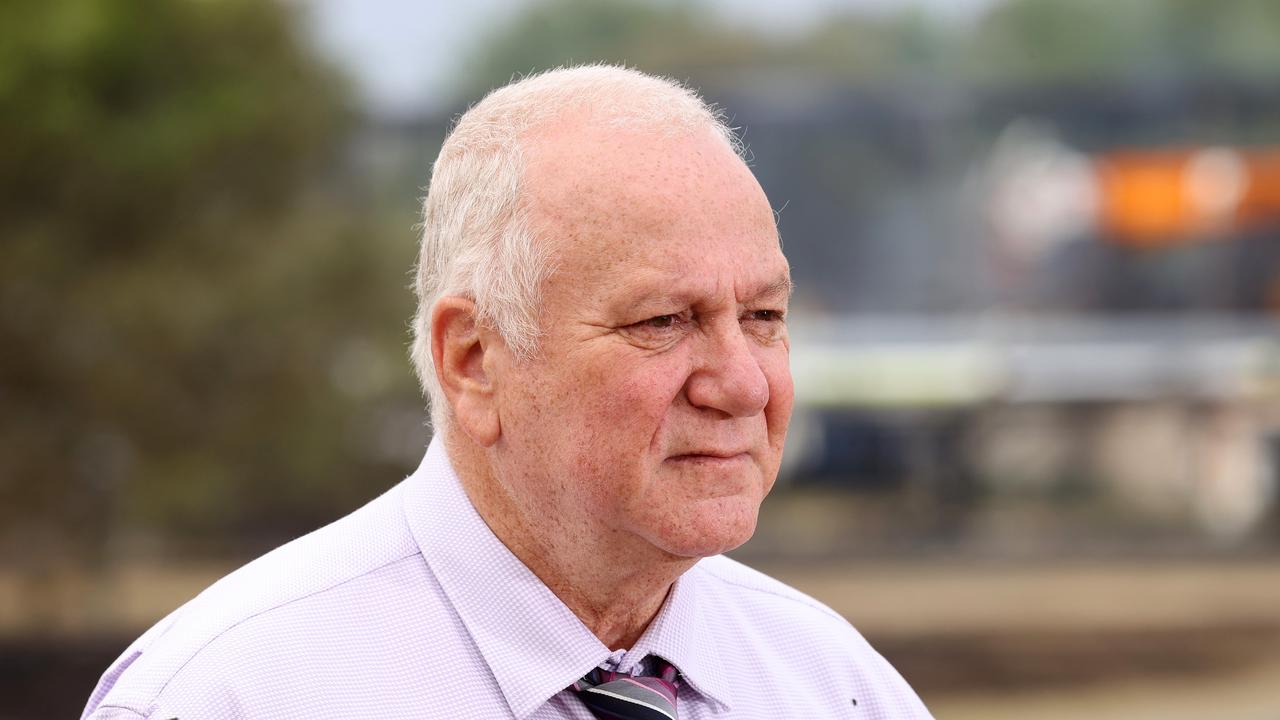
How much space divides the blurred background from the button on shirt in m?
6.19

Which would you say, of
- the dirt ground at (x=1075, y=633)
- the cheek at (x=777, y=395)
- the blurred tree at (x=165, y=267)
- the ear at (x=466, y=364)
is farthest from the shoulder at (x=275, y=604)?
the dirt ground at (x=1075, y=633)

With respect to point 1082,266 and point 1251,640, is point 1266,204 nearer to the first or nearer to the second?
point 1082,266

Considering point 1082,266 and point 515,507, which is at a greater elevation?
point 1082,266

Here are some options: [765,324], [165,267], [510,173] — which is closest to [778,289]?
[765,324]

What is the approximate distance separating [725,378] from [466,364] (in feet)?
0.77

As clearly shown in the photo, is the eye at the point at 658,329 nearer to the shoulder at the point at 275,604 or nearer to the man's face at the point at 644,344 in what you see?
the man's face at the point at 644,344

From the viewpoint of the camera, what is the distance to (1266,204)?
16.5m

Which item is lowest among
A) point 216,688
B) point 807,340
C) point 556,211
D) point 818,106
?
point 216,688

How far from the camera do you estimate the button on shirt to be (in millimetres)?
1267

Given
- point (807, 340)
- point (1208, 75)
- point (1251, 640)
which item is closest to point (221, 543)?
point (807, 340)

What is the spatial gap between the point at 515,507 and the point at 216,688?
29 centimetres

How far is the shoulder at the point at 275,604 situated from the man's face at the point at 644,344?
17 cm

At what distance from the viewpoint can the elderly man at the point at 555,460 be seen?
128cm

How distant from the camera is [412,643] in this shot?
52.3 inches
